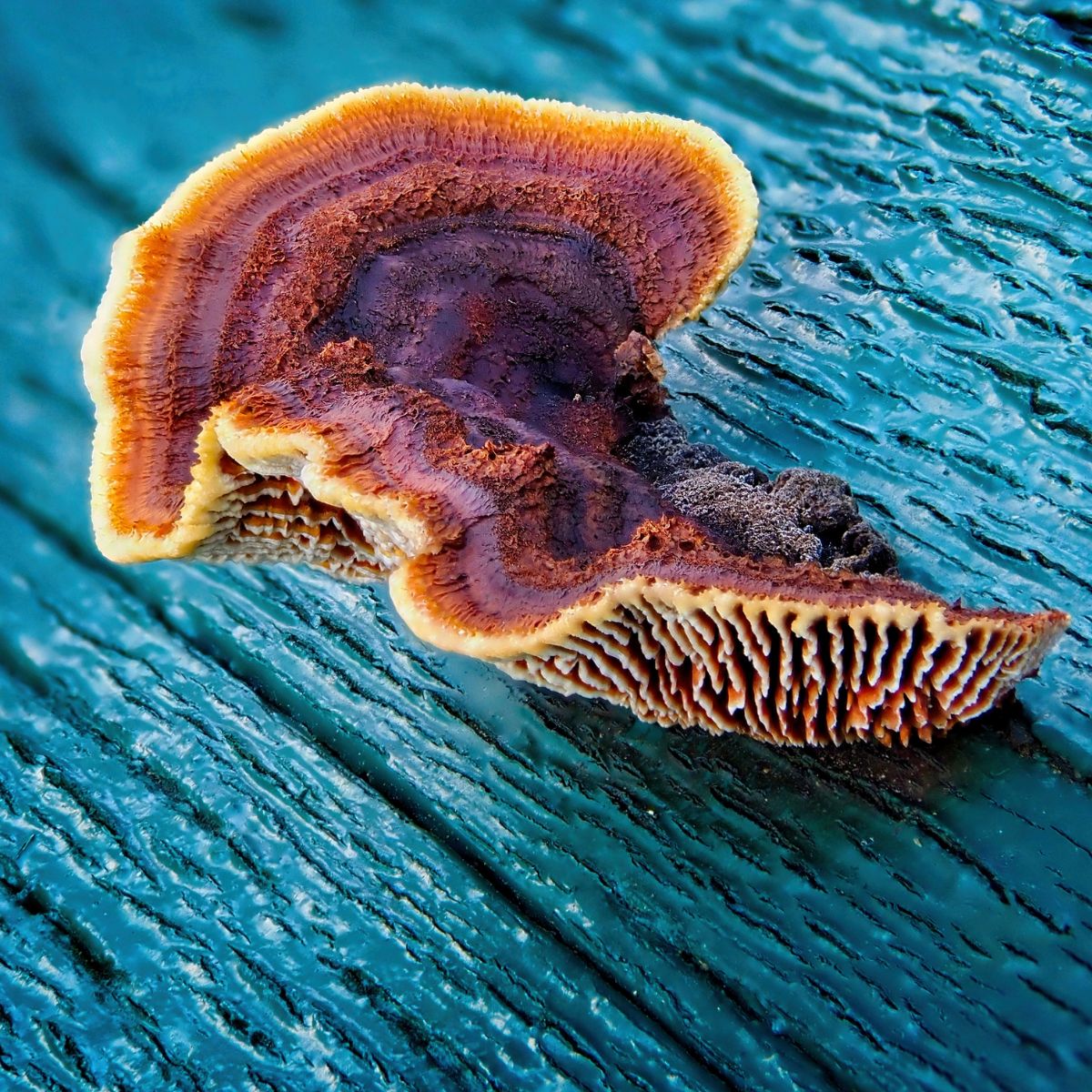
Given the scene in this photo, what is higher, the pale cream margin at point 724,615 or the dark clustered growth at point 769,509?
the dark clustered growth at point 769,509

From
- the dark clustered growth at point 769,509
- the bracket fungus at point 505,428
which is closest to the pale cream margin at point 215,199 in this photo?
the bracket fungus at point 505,428

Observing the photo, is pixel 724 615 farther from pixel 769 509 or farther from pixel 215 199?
pixel 215 199

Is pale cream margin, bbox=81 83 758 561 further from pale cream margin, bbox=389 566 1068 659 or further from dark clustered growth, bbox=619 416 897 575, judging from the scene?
dark clustered growth, bbox=619 416 897 575

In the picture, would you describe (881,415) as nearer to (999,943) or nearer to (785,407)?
(785,407)

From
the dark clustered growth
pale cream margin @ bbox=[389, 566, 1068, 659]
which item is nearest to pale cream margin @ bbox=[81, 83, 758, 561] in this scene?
pale cream margin @ bbox=[389, 566, 1068, 659]

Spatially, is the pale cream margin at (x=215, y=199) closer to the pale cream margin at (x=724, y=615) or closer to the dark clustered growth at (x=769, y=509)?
the pale cream margin at (x=724, y=615)

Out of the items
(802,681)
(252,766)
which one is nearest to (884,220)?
(802,681)
